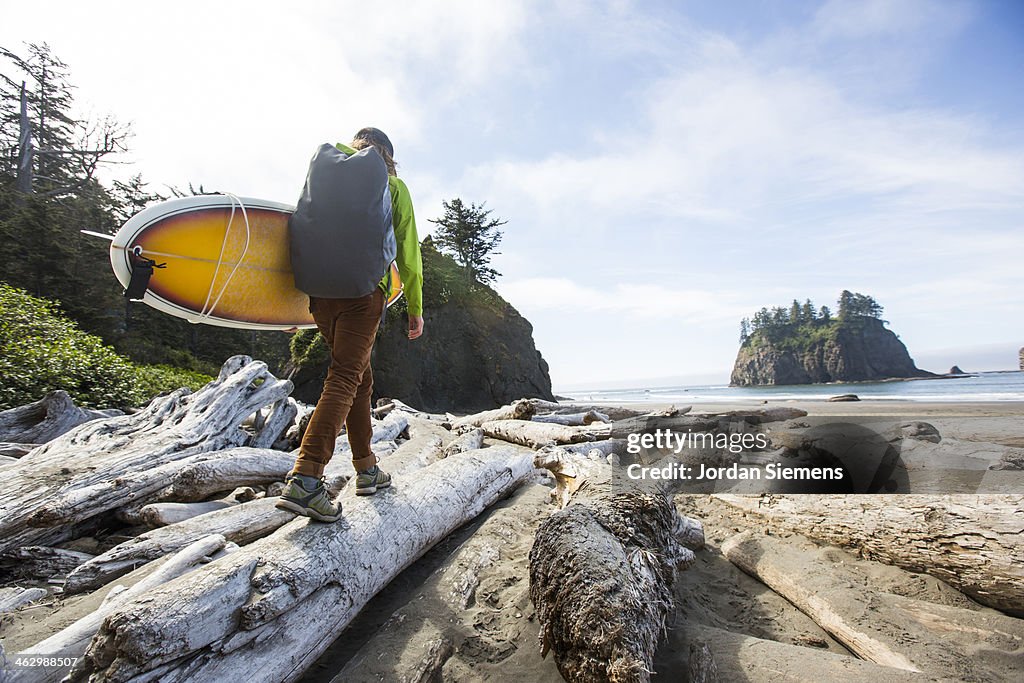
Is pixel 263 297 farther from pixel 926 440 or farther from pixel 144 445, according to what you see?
pixel 926 440

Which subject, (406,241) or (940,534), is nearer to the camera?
(940,534)

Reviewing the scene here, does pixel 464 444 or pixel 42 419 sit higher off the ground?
pixel 42 419

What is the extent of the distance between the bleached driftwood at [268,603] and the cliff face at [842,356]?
255 feet

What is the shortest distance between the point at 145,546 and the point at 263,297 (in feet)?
5.80

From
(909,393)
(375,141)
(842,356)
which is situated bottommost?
(909,393)

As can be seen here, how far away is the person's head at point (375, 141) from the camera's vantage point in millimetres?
3045

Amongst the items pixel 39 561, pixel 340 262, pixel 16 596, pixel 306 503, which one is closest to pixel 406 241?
pixel 340 262

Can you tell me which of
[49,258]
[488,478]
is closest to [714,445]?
[488,478]

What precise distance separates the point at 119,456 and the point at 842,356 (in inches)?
3098

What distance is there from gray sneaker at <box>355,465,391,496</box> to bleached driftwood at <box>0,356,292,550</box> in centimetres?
201

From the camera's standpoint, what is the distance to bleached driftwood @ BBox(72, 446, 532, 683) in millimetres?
1442

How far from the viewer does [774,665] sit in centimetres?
182

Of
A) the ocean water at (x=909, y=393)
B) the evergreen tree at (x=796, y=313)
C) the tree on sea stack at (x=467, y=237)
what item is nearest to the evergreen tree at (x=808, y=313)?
the evergreen tree at (x=796, y=313)

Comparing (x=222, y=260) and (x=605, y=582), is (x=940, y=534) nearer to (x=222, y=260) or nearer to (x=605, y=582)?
(x=605, y=582)
